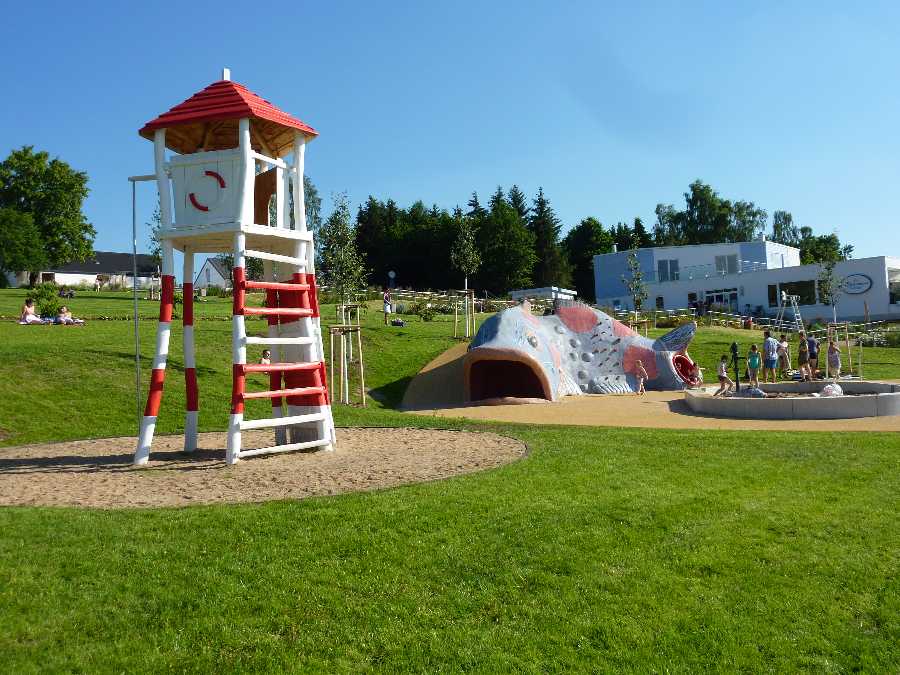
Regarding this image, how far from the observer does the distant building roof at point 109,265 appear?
Result: 85.6 m

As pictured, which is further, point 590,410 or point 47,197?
point 47,197

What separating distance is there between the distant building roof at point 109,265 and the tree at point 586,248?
46758 millimetres

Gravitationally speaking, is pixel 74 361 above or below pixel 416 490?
above

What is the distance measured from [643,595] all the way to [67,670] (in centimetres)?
418

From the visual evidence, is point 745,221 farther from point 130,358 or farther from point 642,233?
point 130,358

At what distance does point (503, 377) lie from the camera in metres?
26.5

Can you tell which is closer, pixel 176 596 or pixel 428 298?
pixel 176 596

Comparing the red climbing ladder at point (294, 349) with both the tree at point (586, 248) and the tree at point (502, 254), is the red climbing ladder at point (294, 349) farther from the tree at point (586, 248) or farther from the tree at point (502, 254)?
the tree at point (586, 248)

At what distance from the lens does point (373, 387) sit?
2562 centimetres

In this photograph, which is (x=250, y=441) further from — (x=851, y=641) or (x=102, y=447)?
(x=851, y=641)

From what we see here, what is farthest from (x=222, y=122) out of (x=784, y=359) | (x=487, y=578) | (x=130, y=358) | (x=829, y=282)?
(x=829, y=282)

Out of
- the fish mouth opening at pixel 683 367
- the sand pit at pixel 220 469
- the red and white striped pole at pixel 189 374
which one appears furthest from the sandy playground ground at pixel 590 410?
the red and white striped pole at pixel 189 374

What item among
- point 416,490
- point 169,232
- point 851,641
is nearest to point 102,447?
point 169,232

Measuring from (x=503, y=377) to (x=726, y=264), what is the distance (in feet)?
137
